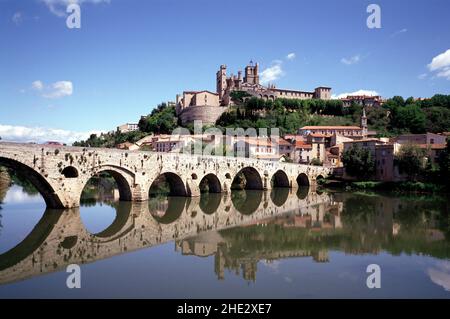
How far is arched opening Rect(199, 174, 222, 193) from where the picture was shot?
36.7 metres

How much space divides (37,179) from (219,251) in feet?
40.6

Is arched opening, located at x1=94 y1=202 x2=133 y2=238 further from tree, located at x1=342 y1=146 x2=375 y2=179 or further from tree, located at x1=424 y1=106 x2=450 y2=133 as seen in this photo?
tree, located at x1=424 y1=106 x2=450 y2=133

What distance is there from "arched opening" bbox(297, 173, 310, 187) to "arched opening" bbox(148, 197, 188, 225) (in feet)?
79.0

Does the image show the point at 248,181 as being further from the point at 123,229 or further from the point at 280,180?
the point at 123,229

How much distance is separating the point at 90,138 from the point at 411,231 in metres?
89.1

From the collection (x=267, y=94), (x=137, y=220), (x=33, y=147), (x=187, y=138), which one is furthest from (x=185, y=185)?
(x=267, y=94)

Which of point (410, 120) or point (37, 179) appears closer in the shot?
point (37, 179)

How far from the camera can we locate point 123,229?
18750 millimetres

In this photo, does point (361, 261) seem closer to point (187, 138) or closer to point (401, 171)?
point (401, 171)

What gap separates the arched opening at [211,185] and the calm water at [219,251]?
32.8 feet

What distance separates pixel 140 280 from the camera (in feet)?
36.1

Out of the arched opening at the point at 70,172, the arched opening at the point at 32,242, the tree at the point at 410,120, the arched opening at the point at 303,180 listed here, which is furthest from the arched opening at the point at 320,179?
the arched opening at the point at 32,242

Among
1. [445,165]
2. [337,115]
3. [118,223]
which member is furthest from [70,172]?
[337,115]

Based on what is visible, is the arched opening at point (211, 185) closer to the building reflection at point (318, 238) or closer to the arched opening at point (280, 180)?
the arched opening at point (280, 180)
